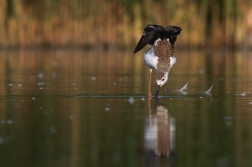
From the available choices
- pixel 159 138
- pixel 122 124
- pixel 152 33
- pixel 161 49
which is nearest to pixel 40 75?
pixel 152 33

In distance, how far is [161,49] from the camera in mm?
9773

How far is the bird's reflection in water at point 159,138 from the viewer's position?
16.5 feet

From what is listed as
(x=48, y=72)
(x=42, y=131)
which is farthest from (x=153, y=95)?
(x=48, y=72)

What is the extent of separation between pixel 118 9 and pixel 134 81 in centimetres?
1248

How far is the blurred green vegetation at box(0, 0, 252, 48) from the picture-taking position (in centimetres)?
2439

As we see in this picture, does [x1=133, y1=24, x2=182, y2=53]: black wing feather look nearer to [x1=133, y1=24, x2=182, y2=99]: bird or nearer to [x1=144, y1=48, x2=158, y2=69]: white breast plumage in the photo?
[x1=133, y1=24, x2=182, y2=99]: bird

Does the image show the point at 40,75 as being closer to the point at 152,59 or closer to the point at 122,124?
the point at 152,59

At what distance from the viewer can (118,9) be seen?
2500 centimetres

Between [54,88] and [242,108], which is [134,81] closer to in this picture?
[54,88]

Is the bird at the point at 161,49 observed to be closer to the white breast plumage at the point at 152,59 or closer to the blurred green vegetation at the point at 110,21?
the white breast plumage at the point at 152,59

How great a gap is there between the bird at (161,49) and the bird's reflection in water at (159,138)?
2.00 m

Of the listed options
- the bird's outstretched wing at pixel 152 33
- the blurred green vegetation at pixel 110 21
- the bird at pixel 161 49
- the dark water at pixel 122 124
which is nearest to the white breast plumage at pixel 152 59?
the bird at pixel 161 49

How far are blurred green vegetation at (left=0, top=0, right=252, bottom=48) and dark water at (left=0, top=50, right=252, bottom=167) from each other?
39.1 feet

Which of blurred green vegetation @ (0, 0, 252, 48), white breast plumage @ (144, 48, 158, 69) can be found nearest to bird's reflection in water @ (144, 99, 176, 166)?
white breast plumage @ (144, 48, 158, 69)
